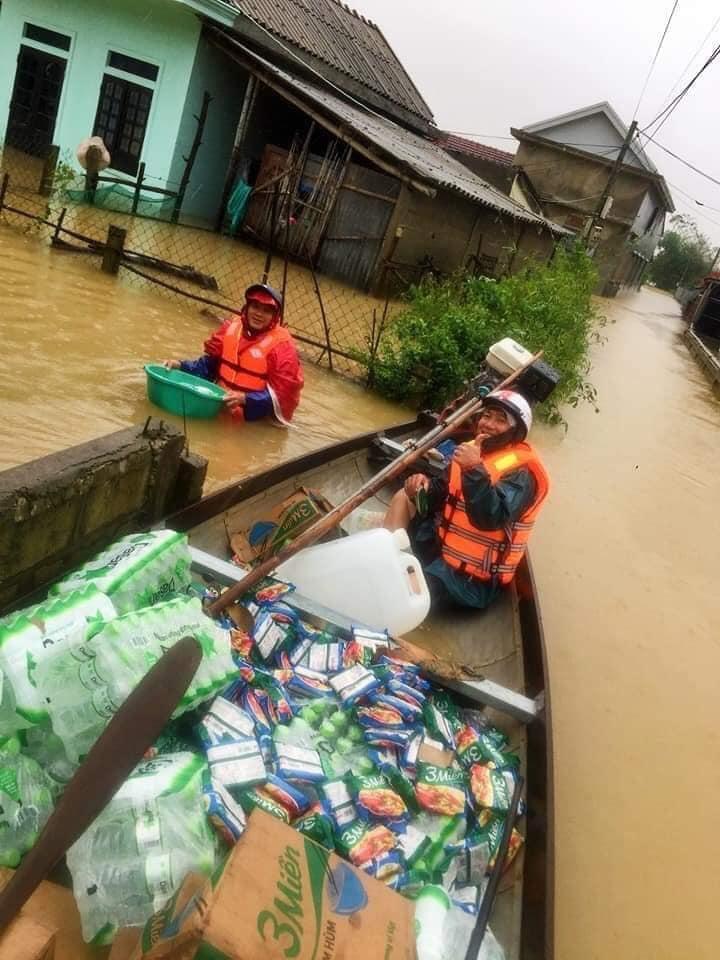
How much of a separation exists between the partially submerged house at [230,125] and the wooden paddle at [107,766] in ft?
37.5

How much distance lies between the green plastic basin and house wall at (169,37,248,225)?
33.1 ft

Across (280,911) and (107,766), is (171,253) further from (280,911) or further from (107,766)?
(280,911)

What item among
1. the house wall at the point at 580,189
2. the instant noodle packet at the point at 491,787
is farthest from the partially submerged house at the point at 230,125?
the house wall at the point at 580,189

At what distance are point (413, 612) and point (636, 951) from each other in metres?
1.64

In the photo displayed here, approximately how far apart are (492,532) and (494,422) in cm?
59

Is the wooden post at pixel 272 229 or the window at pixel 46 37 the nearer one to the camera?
the wooden post at pixel 272 229

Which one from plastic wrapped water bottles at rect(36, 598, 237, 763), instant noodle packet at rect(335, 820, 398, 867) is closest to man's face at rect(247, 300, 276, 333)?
plastic wrapped water bottles at rect(36, 598, 237, 763)

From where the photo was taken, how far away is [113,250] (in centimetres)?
898

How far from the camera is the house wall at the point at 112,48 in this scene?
13.1 meters

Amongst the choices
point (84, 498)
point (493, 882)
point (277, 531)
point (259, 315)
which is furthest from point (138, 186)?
point (493, 882)

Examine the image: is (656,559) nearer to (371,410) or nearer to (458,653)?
(371,410)

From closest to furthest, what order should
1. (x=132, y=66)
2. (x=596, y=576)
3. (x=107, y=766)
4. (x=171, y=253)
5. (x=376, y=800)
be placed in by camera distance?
(x=107, y=766)
(x=376, y=800)
(x=596, y=576)
(x=171, y=253)
(x=132, y=66)

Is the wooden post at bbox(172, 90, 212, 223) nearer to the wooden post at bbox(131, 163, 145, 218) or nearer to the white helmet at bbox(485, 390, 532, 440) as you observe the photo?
the wooden post at bbox(131, 163, 145, 218)

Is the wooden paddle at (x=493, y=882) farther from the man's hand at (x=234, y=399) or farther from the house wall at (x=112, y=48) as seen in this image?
the house wall at (x=112, y=48)
